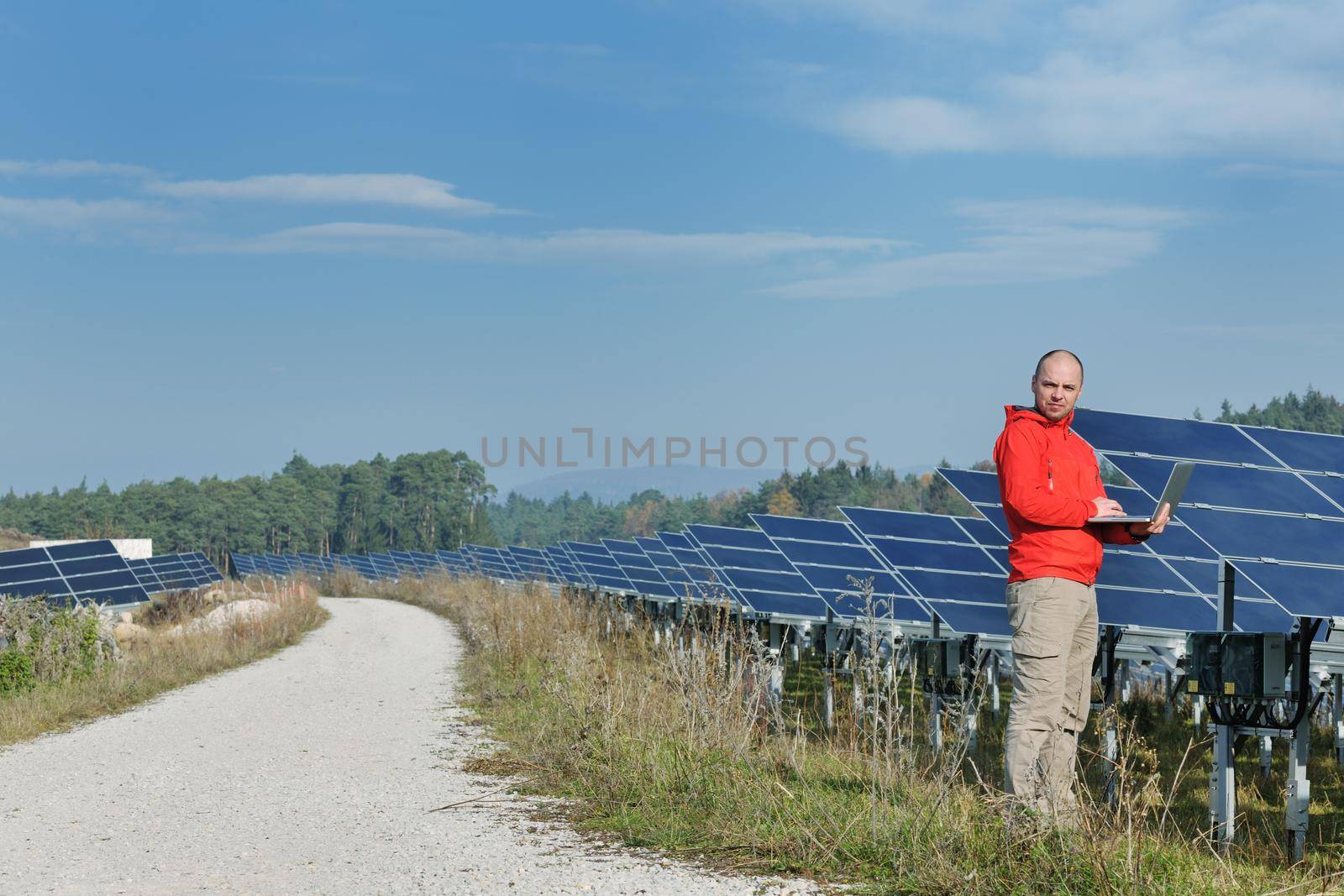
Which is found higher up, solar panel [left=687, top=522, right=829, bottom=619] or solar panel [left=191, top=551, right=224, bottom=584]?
solar panel [left=687, top=522, right=829, bottom=619]

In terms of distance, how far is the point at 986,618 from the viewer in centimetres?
966

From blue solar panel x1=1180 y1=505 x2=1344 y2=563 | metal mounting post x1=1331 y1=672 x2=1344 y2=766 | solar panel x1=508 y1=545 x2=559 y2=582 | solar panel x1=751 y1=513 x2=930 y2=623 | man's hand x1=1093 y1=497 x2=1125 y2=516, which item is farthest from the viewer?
solar panel x1=508 y1=545 x2=559 y2=582

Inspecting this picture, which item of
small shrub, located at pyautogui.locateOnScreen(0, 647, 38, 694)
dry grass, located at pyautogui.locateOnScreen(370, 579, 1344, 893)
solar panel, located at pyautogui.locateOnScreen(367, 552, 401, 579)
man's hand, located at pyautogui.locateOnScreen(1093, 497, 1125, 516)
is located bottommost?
solar panel, located at pyautogui.locateOnScreen(367, 552, 401, 579)

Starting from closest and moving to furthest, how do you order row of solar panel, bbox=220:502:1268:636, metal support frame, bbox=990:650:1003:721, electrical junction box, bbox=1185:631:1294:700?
electrical junction box, bbox=1185:631:1294:700
row of solar panel, bbox=220:502:1268:636
metal support frame, bbox=990:650:1003:721

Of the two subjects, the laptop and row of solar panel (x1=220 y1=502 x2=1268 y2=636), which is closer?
the laptop

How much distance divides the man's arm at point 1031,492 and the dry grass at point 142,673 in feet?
27.0

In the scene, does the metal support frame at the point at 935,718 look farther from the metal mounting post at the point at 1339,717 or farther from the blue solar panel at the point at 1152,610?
the metal mounting post at the point at 1339,717

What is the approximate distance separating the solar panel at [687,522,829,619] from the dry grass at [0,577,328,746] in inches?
254

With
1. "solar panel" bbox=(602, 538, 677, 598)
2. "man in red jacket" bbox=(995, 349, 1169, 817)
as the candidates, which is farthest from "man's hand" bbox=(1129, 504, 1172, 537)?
"solar panel" bbox=(602, 538, 677, 598)

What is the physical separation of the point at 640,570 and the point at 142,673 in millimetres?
14286

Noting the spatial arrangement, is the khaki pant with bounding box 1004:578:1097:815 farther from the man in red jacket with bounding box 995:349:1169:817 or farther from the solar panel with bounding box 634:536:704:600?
the solar panel with bounding box 634:536:704:600

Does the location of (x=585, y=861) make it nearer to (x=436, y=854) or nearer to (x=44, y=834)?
(x=436, y=854)

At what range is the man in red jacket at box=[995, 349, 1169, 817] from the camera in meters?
5.63

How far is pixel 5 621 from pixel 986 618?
10008 millimetres
